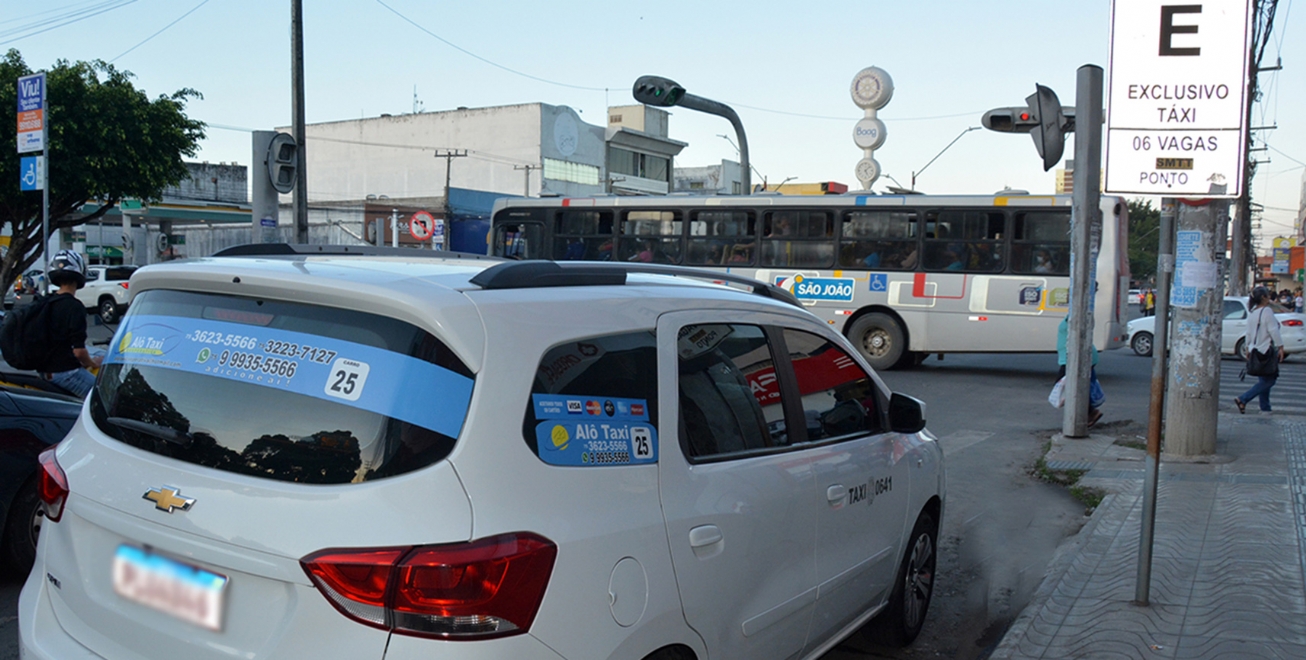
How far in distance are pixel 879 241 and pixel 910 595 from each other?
1319cm

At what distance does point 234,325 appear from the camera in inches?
105

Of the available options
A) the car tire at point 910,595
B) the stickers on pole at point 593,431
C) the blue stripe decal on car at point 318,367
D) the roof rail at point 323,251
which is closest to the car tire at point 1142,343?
the car tire at point 910,595

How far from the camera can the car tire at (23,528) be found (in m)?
5.13

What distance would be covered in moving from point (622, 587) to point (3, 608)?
3.92 m

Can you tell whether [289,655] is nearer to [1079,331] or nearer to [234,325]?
[234,325]

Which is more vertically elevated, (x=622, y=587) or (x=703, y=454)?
(x=703, y=454)

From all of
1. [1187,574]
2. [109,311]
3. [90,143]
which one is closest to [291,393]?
[1187,574]

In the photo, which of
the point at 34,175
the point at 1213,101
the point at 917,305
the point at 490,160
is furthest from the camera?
the point at 490,160

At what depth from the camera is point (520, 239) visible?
20.3m

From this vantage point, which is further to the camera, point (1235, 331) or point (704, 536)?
point (1235, 331)

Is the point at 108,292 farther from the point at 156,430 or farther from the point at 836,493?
the point at 836,493

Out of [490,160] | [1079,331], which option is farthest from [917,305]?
[490,160]

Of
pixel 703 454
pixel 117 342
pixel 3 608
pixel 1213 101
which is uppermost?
pixel 1213 101

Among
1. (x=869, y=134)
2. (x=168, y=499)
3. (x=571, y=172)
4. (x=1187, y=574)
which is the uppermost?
(x=571, y=172)
